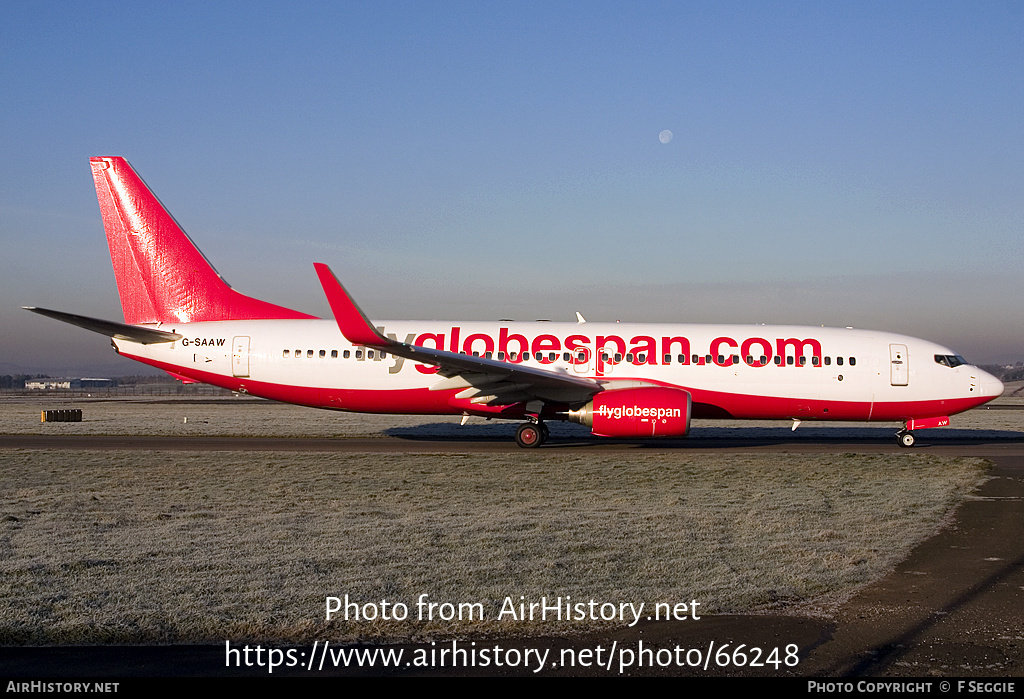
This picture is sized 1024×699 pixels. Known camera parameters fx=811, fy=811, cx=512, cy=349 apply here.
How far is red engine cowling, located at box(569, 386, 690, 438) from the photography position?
19.3 meters

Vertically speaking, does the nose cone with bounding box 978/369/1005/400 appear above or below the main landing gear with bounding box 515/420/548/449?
above

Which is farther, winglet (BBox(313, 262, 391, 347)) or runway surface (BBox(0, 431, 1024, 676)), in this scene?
winglet (BBox(313, 262, 391, 347))

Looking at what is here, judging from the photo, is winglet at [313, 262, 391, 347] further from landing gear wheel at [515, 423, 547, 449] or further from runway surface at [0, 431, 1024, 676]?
runway surface at [0, 431, 1024, 676]

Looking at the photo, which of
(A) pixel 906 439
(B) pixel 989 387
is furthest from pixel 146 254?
(B) pixel 989 387

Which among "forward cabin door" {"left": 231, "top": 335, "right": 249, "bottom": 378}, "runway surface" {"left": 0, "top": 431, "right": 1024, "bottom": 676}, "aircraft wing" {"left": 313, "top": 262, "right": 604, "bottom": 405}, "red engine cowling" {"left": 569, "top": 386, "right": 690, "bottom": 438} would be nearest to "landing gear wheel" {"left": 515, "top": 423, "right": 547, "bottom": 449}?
"aircraft wing" {"left": 313, "top": 262, "right": 604, "bottom": 405}

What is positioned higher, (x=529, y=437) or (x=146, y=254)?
(x=146, y=254)

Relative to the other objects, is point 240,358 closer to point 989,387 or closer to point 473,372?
Answer: point 473,372

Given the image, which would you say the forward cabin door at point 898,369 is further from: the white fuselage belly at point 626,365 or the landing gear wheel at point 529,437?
the landing gear wheel at point 529,437

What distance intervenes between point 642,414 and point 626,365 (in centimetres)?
259

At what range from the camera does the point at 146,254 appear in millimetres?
22828

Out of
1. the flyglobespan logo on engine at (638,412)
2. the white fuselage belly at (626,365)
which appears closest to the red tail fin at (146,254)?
the white fuselage belly at (626,365)

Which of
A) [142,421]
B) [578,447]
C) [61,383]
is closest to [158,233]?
[142,421]

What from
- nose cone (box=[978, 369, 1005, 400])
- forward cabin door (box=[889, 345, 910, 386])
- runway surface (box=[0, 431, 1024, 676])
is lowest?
runway surface (box=[0, 431, 1024, 676])

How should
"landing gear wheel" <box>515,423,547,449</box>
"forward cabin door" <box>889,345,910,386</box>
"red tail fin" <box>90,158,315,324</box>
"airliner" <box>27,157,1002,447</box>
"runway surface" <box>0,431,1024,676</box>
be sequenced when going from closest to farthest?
A: "runway surface" <box>0,431,1024,676</box> < "landing gear wheel" <box>515,423,547,449</box> < "airliner" <box>27,157,1002,447</box> < "forward cabin door" <box>889,345,910,386</box> < "red tail fin" <box>90,158,315,324</box>
